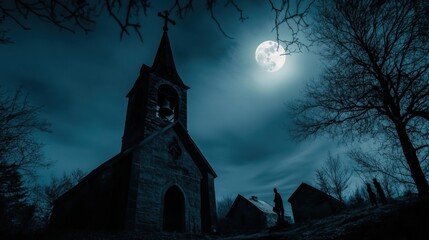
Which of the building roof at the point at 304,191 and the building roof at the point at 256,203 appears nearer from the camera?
the building roof at the point at 304,191

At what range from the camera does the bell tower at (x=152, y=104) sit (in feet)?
46.3

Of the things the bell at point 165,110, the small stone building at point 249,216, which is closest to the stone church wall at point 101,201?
the bell at point 165,110

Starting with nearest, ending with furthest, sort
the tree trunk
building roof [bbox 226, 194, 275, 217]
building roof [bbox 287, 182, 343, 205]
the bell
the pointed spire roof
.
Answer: the tree trunk
the bell
the pointed spire roof
building roof [bbox 287, 182, 343, 205]
building roof [bbox 226, 194, 275, 217]

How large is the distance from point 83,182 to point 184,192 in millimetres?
5383

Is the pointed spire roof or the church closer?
the church

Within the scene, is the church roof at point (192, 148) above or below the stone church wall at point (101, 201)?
above

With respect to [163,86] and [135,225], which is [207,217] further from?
[163,86]

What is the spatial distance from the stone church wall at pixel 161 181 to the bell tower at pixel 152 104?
1.37 metres

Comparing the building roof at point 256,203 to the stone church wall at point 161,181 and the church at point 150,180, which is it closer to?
the church at point 150,180

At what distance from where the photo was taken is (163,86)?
16.7 m

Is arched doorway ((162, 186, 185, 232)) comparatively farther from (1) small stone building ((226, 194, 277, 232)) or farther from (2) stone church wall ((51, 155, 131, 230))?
(1) small stone building ((226, 194, 277, 232))

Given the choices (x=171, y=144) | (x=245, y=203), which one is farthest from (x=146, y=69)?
(x=245, y=203)

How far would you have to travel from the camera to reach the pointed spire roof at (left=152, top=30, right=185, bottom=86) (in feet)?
57.0

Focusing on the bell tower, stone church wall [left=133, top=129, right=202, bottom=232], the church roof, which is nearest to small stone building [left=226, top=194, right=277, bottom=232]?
the church roof
